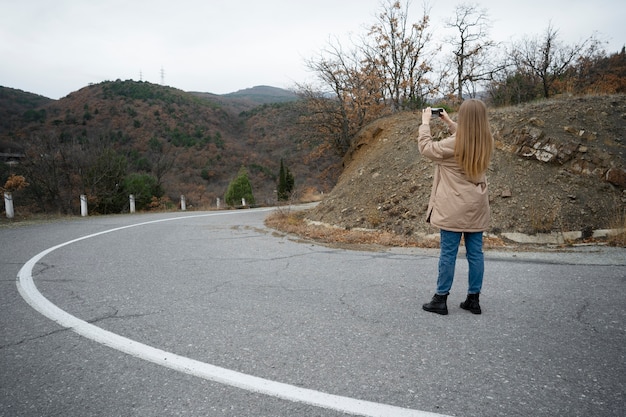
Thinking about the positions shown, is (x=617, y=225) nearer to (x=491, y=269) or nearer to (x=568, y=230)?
(x=568, y=230)

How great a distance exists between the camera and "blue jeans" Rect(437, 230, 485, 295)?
11.7ft

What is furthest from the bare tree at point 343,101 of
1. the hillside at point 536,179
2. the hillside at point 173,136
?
the hillside at point 173,136

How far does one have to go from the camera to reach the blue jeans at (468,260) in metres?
3.57

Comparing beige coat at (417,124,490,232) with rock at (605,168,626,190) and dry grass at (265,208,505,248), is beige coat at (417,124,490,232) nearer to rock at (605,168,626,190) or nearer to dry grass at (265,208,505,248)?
dry grass at (265,208,505,248)

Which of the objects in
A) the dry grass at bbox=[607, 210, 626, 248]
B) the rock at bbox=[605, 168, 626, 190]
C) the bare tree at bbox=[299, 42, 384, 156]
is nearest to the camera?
the dry grass at bbox=[607, 210, 626, 248]

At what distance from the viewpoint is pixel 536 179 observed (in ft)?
28.0

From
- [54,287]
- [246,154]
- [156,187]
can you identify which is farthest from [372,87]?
[246,154]

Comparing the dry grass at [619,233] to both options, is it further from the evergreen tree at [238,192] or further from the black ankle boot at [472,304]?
the evergreen tree at [238,192]

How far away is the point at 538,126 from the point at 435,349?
347 inches

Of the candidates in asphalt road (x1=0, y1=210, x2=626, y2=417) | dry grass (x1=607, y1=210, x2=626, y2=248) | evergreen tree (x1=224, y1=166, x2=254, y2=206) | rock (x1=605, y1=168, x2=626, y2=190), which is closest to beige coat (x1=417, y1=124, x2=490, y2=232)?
asphalt road (x1=0, y1=210, x2=626, y2=417)

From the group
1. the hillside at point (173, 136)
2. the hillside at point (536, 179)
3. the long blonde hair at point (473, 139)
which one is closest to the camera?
the long blonde hair at point (473, 139)

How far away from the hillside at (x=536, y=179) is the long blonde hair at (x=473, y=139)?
16.3ft

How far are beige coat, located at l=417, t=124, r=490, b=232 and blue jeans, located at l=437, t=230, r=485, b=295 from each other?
11 cm

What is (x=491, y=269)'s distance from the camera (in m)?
5.26
